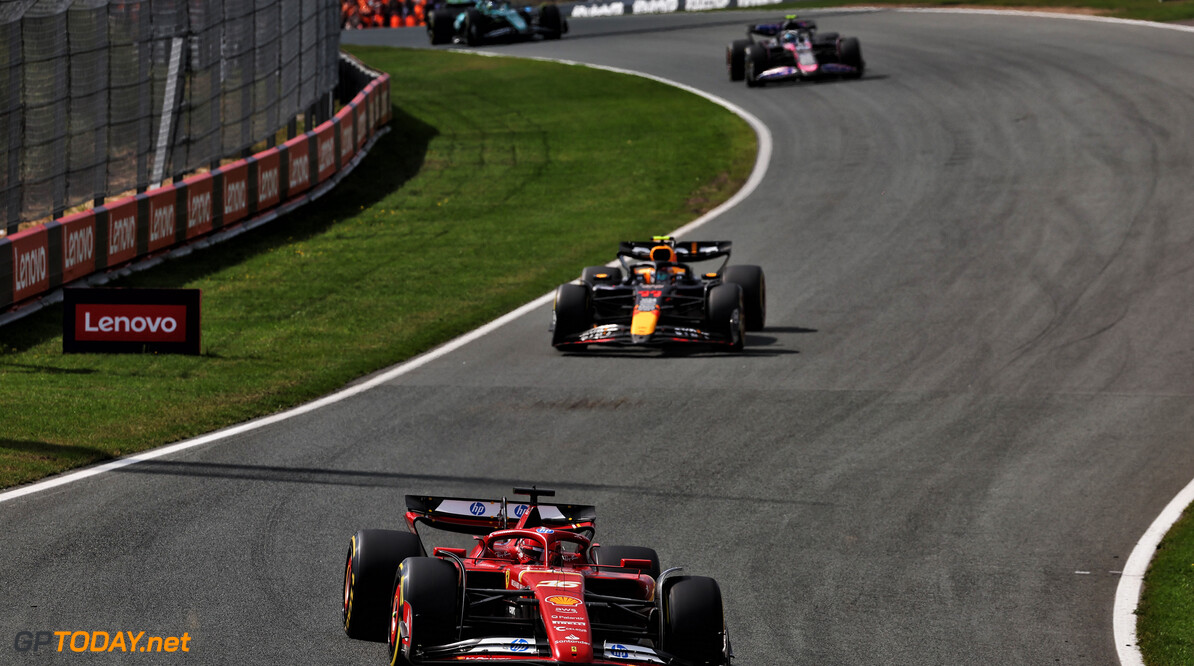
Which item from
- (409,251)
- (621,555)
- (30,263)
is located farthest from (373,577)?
(409,251)

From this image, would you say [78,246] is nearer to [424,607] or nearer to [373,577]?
[373,577]

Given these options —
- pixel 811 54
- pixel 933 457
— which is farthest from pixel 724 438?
pixel 811 54

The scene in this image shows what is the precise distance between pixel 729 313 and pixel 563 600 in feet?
31.8

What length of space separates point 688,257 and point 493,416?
4.85 metres

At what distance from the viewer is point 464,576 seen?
7516mm

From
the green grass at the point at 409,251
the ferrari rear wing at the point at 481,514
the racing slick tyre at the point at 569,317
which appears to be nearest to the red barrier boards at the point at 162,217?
the green grass at the point at 409,251

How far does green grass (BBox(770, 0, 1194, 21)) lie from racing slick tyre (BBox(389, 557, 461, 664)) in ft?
127

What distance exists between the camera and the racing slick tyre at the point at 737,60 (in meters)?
37.4

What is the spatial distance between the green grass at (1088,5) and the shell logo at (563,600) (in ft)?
126

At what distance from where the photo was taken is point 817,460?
12312mm

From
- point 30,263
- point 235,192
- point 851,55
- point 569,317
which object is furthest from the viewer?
point 851,55

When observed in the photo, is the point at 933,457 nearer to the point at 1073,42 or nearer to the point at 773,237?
the point at 773,237

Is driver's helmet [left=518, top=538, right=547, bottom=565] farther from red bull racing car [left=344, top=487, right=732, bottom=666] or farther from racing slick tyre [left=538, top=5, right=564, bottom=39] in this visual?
racing slick tyre [left=538, top=5, right=564, bottom=39]

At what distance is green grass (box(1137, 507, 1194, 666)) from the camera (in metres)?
8.59
